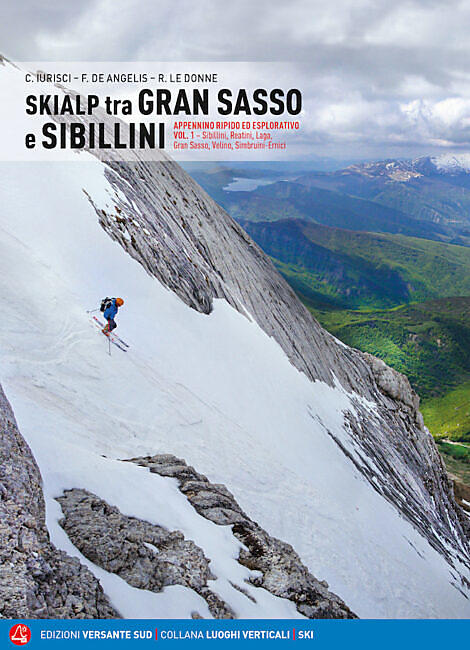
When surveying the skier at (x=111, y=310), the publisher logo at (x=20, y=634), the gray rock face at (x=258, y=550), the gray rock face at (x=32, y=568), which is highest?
the skier at (x=111, y=310)

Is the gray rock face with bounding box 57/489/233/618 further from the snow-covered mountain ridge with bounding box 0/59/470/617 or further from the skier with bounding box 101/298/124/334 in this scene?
the skier with bounding box 101/298/124/334

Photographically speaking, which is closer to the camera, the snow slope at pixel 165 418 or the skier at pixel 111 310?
the snow slope at pixel 165 418

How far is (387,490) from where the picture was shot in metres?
36.3

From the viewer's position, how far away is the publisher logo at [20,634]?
762cm

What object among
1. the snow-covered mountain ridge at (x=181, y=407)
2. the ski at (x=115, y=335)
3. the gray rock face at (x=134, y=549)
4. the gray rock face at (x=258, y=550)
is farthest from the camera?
the ski at (x=115, y=335)

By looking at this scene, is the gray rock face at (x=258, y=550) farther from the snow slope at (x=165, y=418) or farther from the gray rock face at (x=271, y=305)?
the gray rock face at (x=271, y=305)

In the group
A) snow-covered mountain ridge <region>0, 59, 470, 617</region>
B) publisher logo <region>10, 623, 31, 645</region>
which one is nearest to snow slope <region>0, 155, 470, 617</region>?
snow-covered mountain ridge <region>0, 59, 470, 617</region>

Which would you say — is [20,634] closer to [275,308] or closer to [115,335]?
[115,335]

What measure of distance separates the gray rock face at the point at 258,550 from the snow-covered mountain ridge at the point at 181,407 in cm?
40

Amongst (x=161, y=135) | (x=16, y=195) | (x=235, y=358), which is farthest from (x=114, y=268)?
(x=161, y=135)

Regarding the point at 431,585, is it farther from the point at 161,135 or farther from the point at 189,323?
the point at 161,135

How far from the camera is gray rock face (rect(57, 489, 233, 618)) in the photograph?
9820 mm

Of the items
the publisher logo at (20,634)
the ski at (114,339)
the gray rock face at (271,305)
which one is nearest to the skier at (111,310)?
the ski at (114,339)

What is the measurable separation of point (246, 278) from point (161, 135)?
16611mm
